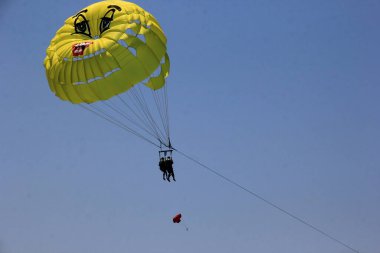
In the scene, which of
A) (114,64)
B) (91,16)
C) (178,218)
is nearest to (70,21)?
(91,16)

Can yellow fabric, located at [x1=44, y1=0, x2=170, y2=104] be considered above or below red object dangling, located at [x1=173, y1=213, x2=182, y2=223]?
above

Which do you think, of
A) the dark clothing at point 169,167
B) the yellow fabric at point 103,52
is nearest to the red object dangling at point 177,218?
the dark clothing at point 169,167

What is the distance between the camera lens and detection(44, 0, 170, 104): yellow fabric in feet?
129

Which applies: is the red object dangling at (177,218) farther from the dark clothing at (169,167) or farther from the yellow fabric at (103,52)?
the yellow fabric at (103,52)

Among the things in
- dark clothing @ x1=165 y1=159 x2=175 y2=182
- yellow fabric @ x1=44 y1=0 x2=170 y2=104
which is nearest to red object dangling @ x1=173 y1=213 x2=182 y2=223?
dark clothing @ x1=165 y1=159 x2=175 y2=182

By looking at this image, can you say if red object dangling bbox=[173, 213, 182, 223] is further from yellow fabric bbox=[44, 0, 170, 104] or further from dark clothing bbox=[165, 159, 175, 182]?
yellow fabric bbox=[44, 0, 170, 104]

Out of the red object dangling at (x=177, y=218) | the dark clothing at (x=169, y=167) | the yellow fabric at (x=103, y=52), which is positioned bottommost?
the red object dangling at (x=177, y=218)

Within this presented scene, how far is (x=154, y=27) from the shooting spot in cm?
4109

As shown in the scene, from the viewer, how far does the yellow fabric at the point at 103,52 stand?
3928cm

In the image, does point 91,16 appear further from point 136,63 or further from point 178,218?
point 178,218

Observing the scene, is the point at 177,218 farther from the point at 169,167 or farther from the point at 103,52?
the point at 103,52

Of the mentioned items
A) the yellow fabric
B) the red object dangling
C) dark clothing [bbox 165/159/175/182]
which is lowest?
the red object dangling

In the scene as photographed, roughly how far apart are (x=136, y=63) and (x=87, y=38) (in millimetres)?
3251

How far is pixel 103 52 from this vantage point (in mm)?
39094
